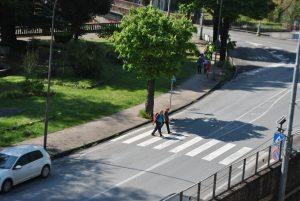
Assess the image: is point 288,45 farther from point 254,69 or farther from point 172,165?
point 172,165

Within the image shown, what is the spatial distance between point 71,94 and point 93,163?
13995 mm

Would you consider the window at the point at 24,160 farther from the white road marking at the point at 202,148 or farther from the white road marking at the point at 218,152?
the white road marking at the point at 218,152

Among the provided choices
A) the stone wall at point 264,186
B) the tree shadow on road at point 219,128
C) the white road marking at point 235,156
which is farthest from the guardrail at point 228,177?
the tree shadow on road at point 219,128

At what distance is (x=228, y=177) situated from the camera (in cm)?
2498

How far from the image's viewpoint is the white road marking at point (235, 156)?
31.3m

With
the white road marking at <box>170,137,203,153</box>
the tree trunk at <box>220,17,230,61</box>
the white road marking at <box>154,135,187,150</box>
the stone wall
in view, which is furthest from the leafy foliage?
the tree trunk at <box>220,17,230,61</box>

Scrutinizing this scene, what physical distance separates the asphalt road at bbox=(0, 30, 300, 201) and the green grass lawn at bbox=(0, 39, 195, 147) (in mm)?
3671

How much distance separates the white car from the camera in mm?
25703

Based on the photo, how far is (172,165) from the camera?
1195 inches

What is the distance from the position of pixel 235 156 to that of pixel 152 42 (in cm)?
854

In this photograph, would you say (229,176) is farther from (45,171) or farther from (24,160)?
(24,160)

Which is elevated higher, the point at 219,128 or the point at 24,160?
the point at 24,160

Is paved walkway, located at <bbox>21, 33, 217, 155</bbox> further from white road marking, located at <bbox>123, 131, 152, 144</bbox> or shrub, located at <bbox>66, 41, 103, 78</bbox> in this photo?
shrub, located at <bbox>66, 41, 103, 78</bbox>

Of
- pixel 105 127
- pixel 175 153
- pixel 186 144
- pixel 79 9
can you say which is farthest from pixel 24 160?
pixel 79 9
